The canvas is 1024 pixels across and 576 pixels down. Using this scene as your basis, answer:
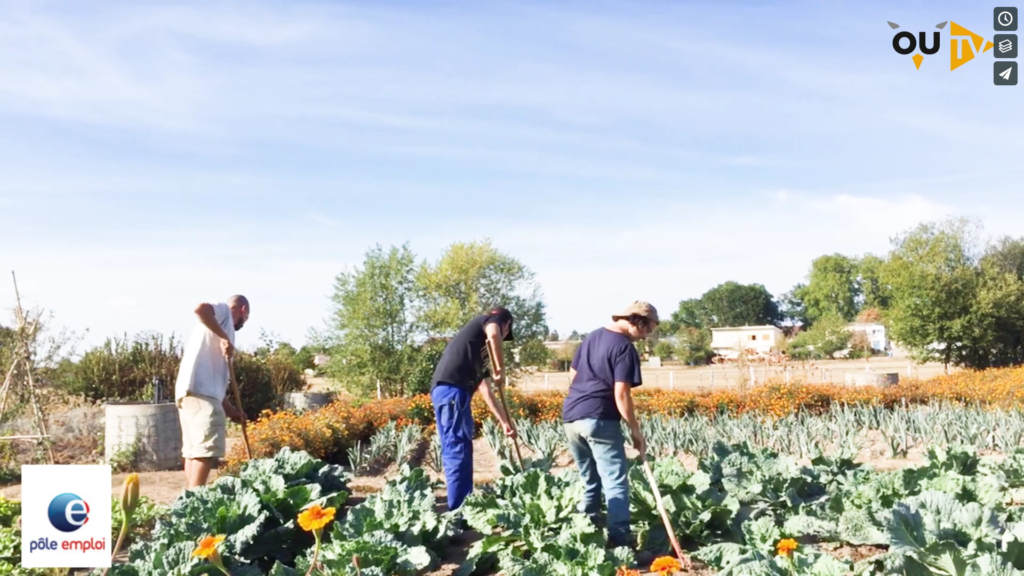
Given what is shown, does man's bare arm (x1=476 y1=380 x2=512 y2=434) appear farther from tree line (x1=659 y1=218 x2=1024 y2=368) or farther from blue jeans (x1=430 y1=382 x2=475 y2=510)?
tree line (x1=659 y1=218 x2=1024 y2=368)

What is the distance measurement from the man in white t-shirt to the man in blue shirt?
137cm

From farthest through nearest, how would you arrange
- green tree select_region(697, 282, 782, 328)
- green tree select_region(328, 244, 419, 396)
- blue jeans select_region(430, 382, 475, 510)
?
green tree select_region(697, 282, 782, 328)
green tree select_region(328, 244, 419, 396)
blue jeans select_region(430, 382, 475, 510)

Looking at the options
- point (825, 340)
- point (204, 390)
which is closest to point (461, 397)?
point (204, 390)

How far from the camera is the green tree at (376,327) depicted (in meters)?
18.6

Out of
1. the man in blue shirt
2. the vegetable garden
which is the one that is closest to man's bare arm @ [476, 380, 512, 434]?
the man in blue shirt

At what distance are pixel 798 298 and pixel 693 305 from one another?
11.1 m

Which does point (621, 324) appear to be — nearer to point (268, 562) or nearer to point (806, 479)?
point (806, 479)

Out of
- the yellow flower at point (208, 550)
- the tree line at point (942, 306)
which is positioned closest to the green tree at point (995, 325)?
the tree line at point (942, 306)

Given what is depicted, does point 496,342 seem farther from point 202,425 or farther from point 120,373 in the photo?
point 120,373

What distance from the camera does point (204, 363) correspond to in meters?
5.45

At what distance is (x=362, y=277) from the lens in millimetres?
19250

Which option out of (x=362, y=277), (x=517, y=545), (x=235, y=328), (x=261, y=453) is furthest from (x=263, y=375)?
(x=517, y=545)

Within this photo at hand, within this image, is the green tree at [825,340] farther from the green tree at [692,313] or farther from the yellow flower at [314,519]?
the yellow flower at [314,519]

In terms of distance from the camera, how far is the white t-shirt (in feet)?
17.7
